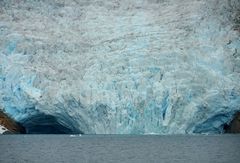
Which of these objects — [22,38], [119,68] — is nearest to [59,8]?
[22,38]

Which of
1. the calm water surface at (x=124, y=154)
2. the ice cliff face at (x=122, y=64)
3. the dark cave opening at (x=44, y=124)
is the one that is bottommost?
the calm water surface at (x=124, y=154)

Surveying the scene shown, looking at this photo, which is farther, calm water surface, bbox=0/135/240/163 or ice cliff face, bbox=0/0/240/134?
ice cliff face, bbox=0/0/240/134

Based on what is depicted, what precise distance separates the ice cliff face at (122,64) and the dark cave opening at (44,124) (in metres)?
0.05

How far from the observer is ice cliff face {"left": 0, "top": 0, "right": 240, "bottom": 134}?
13367mm

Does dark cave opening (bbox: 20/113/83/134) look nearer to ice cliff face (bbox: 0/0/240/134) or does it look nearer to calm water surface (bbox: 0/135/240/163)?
ice cliff face (bbox: 0/0/240/134)

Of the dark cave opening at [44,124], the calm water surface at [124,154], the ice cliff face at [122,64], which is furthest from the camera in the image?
the dark cave opening at [44,124]

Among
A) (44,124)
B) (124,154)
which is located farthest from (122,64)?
(44,124)

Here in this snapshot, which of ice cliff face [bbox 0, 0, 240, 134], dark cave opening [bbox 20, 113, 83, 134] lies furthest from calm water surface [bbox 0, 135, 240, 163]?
ice cliff face [bbox 0, 0, 240, 134]

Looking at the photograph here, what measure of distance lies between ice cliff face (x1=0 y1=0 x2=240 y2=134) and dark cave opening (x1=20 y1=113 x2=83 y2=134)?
52mm

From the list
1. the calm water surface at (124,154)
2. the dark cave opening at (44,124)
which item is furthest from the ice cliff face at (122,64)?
the calm water surface at (124,154)

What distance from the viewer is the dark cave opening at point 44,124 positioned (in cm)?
1401

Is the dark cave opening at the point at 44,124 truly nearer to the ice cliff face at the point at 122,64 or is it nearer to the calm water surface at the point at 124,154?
the ice cliff face at the point at 122,64

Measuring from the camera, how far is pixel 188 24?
15008 mm

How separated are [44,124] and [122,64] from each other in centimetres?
274
